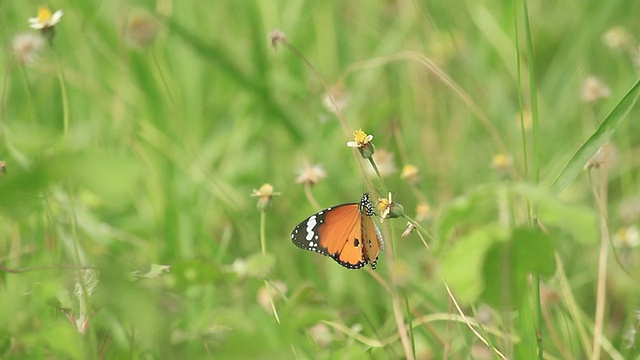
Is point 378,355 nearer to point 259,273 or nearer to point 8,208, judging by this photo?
point 259,273

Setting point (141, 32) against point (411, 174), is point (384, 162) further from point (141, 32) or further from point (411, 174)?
point (141, 32)

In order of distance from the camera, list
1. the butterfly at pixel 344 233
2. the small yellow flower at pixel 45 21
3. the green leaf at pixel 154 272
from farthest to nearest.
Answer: the small yellow flower at pixel 45 21 < the butterfly at pixel 344 233 < the green leaf at pixel 154 272

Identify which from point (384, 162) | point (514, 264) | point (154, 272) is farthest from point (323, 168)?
point (514, 264)

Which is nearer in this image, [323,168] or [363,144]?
[363,144]

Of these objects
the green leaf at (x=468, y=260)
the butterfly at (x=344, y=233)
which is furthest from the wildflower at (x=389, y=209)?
the green leaf at (x=468, y=260)

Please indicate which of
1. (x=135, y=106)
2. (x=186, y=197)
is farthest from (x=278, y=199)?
(x=135, y=106)

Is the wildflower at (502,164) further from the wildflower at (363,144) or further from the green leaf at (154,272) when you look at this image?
the green leaf at (154,272)

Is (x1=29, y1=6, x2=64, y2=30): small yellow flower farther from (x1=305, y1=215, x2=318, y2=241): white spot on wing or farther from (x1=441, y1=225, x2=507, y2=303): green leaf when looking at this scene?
(x1=441, y1=225, x2=507, y2=303): green leaf

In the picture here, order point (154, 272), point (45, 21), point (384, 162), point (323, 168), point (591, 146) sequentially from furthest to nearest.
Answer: point (323, 168), point (384, 162), point (45, 21), point (591, 146), point (154, 272)
